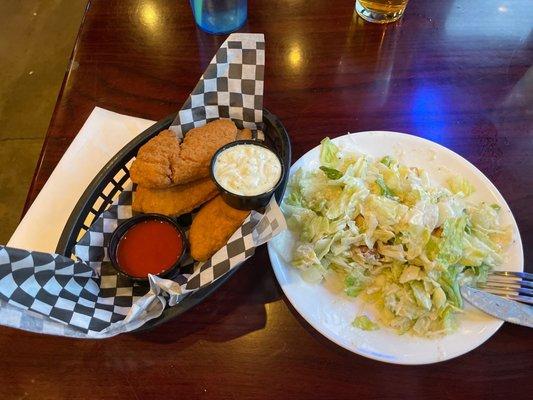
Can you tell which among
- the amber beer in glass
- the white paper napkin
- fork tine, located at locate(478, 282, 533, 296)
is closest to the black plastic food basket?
the white paper napkin

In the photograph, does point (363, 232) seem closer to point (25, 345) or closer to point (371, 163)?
point (371, 163)

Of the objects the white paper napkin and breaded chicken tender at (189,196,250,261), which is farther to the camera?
the white paper napkin

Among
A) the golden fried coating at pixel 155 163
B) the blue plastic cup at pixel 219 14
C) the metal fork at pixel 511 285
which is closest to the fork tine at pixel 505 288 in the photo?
the metal fork at pixel 511 285

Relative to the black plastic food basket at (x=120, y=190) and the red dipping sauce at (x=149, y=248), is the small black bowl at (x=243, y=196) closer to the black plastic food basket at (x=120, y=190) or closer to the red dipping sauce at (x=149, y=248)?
the black plastic food basket at (x=120, y=190)

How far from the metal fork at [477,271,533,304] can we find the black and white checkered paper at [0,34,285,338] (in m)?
0.71

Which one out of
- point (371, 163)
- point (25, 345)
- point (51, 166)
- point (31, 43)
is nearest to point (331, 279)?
point (371, 163)

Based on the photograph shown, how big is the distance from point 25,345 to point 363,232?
1.12 metres

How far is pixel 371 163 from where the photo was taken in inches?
62.4

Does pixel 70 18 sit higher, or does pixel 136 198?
pixel 136 198

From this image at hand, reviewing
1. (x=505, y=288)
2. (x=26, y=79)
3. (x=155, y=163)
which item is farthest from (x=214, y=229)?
(x=26, y=79)

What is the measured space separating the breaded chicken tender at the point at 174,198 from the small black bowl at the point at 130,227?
42 mm

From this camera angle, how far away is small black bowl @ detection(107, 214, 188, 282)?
1.28 meters

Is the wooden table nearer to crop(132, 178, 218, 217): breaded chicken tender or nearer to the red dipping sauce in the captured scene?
the red dipping sauce

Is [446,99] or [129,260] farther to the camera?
[446,99]
